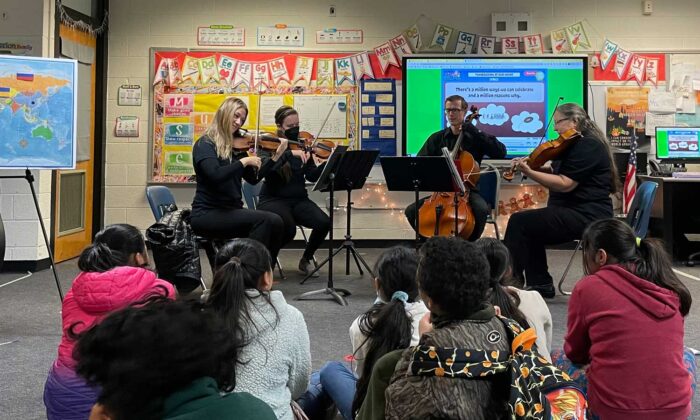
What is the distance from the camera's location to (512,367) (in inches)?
59.9

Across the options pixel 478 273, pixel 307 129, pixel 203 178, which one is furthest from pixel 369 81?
pixel 478 273

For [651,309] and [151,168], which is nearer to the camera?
[651,309]

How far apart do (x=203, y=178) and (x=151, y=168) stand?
241cm

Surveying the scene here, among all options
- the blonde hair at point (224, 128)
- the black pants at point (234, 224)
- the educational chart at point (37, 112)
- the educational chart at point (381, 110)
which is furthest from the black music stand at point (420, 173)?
the educational chart at point (381, 110)

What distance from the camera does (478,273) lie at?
1631mm

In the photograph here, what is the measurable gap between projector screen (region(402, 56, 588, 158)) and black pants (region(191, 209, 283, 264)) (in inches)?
91.1

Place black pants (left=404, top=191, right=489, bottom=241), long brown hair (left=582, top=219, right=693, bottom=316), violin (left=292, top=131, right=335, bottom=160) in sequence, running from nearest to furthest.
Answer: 1. long brown hair (left=582, top=219, right=693, bottom=316)
2. black pants (left=404, top=191, right=489, bottom=241)
3. violin (left=292, top=131, right=335, bottom=160)

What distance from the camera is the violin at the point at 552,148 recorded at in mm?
4793

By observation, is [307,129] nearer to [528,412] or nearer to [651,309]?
[651,309]

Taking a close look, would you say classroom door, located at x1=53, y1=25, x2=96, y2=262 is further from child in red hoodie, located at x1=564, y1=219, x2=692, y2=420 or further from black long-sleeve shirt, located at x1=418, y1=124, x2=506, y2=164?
child in red hoodie, located at x1=564, y1=219, x2=692, y2=420

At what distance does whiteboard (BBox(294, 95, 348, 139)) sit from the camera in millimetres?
7051

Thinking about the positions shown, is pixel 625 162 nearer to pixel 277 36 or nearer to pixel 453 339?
pixel 277 36

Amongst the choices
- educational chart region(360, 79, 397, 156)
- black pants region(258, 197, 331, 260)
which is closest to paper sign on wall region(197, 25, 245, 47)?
educational chart region(360, 79, 397, 156)

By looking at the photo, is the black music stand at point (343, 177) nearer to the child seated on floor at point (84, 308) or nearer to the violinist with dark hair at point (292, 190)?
the violinist with dark hair at point (292, 190)
